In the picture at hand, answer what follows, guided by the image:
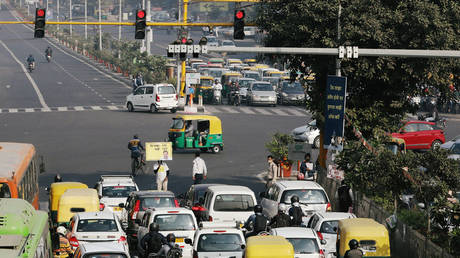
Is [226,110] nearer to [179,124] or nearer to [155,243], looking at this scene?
[179,124]

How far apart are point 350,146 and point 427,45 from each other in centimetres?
426

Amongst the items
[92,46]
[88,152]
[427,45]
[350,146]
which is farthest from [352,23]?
[92,46]

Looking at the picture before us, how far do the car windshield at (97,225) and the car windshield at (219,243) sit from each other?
2.99m

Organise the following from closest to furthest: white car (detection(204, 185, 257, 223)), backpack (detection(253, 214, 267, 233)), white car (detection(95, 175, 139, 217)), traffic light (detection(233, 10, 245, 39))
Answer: backpack (detection(253, 214, 267, 233))
white car (detection(204, 185, 257, 223))
white car (detection(95, 175, 139, 217))
traffic light (detection(233, 10, 245, 39))

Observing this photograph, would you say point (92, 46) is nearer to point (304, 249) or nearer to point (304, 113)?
point (304, 113)

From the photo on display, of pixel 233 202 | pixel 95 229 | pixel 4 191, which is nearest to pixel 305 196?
pixel 233 202

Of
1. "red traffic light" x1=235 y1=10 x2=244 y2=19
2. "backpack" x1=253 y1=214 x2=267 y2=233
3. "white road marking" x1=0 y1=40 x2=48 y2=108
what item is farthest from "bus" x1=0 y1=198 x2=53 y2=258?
"white road marking" x1=0 y1=40 x2=48 y2=108

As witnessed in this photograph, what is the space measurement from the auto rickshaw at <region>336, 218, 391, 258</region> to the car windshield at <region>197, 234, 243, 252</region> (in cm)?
200

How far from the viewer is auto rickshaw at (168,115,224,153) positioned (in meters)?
41.5

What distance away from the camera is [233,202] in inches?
952

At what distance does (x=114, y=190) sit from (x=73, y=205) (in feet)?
13.3

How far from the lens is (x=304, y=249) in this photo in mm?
19141

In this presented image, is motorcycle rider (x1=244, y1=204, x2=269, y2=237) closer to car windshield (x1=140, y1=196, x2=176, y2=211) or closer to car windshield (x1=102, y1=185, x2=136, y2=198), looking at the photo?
car windshield (x1=140, y1=196, x2=176, y2=211)

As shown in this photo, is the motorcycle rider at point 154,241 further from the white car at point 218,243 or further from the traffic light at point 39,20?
the traffic light at point 39,20
